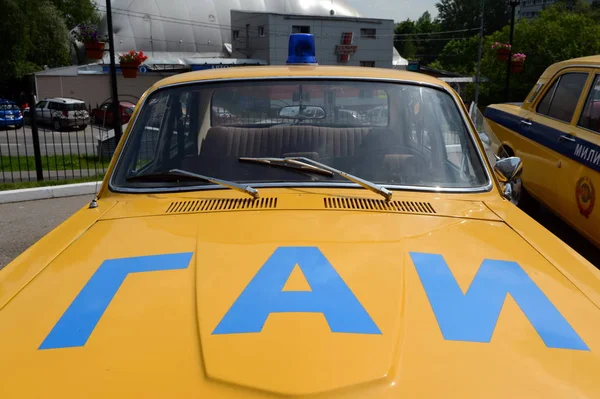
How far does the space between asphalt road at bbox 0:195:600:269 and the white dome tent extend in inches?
1699

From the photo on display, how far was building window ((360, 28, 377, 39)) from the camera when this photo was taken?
151 feet

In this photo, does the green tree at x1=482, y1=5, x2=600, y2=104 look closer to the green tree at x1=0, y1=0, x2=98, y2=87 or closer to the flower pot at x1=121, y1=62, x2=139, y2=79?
the flower pot at x1=121, y1=62, x2=139, y2=79

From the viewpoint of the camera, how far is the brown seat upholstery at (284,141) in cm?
265

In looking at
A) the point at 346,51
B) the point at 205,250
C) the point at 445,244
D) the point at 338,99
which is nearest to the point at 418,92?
the point at 338,99

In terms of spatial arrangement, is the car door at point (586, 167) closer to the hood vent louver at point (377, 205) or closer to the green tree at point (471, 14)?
the hood vent louver at point (377, 205)

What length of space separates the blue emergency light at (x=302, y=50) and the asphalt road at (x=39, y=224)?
129 inches

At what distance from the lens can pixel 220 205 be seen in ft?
7.53

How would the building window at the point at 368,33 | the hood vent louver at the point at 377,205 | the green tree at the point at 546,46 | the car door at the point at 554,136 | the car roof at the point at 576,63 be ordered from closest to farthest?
the hood vent louver at the point at 377,205, the car door at the point at 554,136, the car roof at the point at 576,63, the green tree at the point at 546,46, the building window at the point at 368,33

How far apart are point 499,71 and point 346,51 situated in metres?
14.4

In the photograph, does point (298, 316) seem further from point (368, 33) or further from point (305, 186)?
point (368, 33)

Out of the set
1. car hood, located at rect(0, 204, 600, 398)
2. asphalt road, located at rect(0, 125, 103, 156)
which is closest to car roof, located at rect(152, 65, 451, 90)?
car hood, located at rect(0, 204, 600, 398)

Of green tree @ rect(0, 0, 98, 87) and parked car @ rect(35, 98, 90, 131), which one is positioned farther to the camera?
green tree @ rect(0, 0, 98, 87)

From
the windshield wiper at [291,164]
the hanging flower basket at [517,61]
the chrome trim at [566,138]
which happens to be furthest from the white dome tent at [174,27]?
the windshield wiper at [291,164]

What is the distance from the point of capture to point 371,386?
1.27m
